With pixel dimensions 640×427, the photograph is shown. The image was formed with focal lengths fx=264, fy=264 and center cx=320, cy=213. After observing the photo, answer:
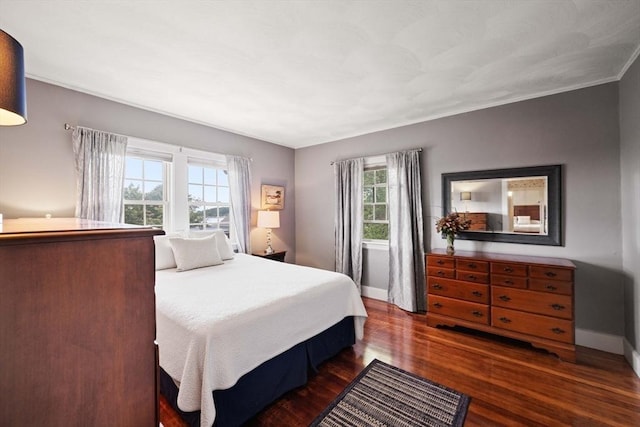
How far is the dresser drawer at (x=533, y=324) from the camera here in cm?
242

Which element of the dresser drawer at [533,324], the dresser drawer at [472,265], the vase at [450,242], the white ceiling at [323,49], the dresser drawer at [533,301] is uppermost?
the white ceiling at [323,49]

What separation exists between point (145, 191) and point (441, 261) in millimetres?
3695

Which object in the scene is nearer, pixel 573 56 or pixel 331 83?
pixel 573 56

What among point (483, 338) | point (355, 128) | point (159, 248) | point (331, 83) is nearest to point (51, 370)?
point (159, 248)

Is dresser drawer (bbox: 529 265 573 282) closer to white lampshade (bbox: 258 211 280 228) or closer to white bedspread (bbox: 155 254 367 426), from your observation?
white bedspread (bbox: 155 254 367 426)

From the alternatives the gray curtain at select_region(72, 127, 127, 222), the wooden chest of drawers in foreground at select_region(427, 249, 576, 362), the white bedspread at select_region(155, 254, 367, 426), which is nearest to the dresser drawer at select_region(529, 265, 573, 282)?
the wooden chest of drawers in foreground at select_region(427, 249, 576, 362)

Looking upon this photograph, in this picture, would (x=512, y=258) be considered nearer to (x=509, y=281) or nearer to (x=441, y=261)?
(x=509, y=281)

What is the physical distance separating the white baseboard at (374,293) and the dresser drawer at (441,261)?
1124mm

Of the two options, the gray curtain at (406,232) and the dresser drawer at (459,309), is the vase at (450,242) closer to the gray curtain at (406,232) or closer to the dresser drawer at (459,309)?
the gray curtain at (406,232)

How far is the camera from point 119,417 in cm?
80

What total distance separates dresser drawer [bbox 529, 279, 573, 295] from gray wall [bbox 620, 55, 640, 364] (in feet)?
1.48

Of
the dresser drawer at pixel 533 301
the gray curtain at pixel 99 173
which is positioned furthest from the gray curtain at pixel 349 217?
the gray curtain at pixel 99 173

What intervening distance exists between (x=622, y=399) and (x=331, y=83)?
3.41m

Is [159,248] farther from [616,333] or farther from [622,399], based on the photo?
[616,333]
